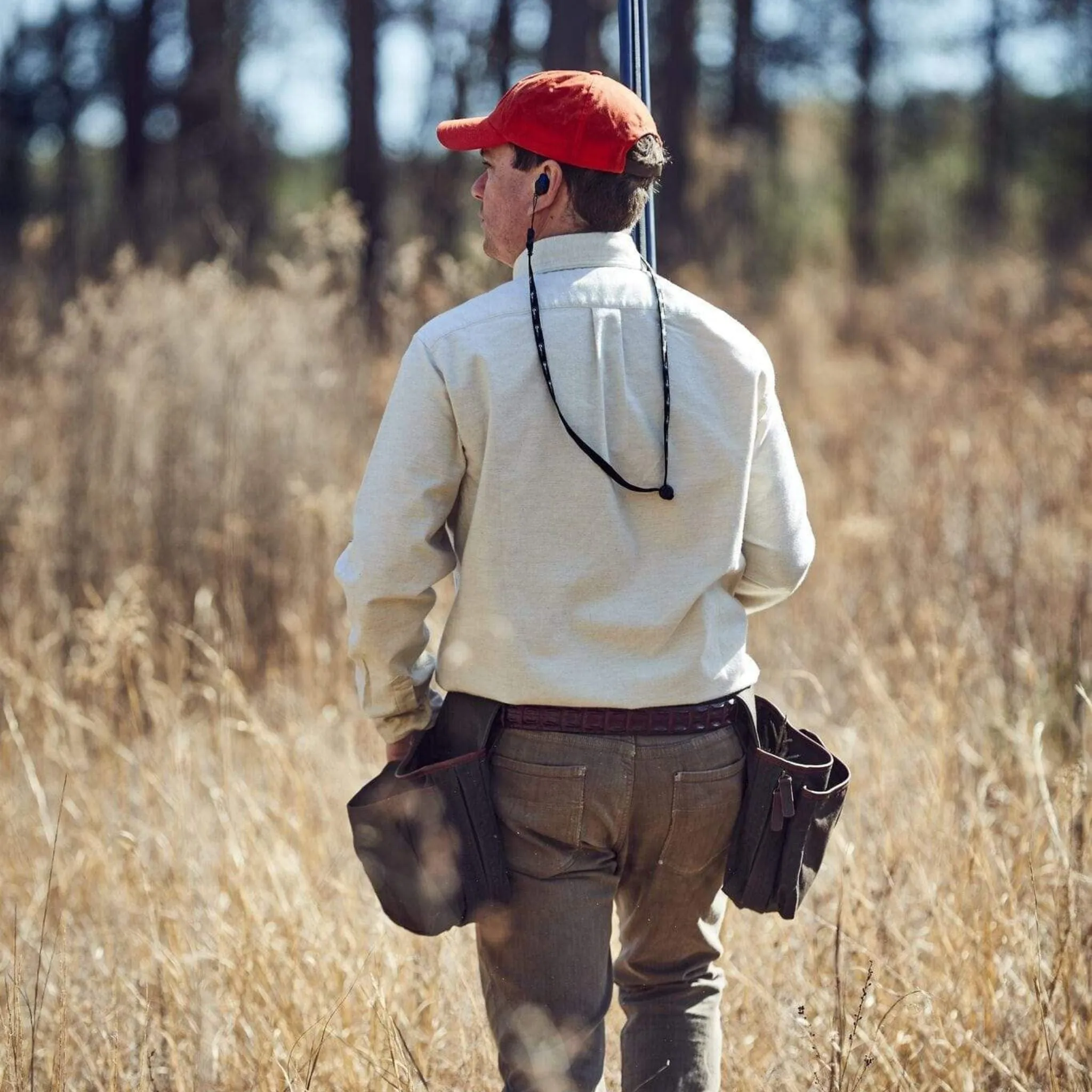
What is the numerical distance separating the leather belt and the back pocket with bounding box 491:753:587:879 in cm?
5

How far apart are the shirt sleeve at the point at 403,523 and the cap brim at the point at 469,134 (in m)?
0.31

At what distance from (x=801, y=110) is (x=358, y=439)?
53.4ft

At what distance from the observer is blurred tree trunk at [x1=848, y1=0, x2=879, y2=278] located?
17453 mm

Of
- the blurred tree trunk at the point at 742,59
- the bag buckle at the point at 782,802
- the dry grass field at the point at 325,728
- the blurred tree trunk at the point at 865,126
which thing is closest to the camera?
the bag buckle at the point at 782,802

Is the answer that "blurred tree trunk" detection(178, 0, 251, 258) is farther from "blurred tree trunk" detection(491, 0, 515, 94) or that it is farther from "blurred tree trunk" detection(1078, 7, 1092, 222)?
"blurred tree trunk" detection(1078, 7, 1092, 222)

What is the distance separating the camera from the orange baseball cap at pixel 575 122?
1.68 m

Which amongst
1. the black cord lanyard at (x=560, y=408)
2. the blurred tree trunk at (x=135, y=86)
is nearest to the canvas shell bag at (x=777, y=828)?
the black cord lanyard at (x=560, y=408)

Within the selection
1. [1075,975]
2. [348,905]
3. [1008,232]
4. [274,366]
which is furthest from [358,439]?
[1008,232]

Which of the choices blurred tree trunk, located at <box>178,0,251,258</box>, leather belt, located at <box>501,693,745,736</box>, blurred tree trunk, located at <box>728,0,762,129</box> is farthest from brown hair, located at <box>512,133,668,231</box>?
blurred tree trunk, located at <box>728,0,762,129</box>

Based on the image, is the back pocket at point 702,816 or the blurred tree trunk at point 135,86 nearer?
the back pocket at point 702,816

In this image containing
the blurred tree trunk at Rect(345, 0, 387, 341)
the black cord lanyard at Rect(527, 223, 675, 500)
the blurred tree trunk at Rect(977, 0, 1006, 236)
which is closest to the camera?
the black cord lanyard at Rect(527, 223, 675, 500)

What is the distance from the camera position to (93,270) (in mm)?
8266

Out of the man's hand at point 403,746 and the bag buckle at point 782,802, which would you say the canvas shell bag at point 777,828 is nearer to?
the bag buckle at point 782,802

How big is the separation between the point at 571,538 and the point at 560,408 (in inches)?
6.9
